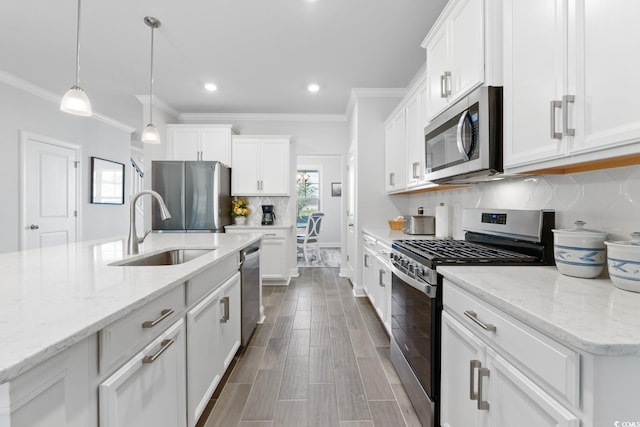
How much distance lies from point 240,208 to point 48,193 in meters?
2.68

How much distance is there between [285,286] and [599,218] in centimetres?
372

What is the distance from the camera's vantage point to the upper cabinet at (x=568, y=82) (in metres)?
0.89

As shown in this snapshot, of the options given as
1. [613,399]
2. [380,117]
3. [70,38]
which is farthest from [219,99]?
[613,399]

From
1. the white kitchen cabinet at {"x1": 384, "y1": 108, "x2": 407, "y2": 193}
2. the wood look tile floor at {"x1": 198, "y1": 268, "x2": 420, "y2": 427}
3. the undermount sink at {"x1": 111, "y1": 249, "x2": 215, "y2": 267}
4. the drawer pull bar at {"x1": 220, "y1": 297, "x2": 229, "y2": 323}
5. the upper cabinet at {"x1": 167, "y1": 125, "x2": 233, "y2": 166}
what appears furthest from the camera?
the upper cabinet at {"x1": 167, "y1": 125, "x2": 233, "y2": 166}

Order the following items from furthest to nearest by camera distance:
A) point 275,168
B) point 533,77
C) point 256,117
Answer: point 256,117
point 275,168
point 533,77

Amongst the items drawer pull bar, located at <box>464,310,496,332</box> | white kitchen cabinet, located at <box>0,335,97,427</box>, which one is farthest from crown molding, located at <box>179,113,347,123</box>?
white kitchen cabinet, located at <box>0,335,97,427</box>

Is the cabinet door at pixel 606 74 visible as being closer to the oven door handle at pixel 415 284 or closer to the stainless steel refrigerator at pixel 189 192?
the oven door handle at pixel 415 284

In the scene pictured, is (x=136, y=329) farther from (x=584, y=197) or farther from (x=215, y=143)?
(x=215, y=143)

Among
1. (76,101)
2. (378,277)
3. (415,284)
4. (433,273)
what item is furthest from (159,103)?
(433,273)

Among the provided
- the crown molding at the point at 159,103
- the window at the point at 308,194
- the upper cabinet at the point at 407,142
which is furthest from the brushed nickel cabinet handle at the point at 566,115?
the window at the point at 308,194

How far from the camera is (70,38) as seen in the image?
2811 millimetres

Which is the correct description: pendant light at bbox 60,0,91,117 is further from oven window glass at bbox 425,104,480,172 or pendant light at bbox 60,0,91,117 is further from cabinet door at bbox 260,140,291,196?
cabinet door at bbox 260,140,291,196

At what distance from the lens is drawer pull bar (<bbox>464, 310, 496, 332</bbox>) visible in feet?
3.33

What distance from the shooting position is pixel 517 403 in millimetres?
907
